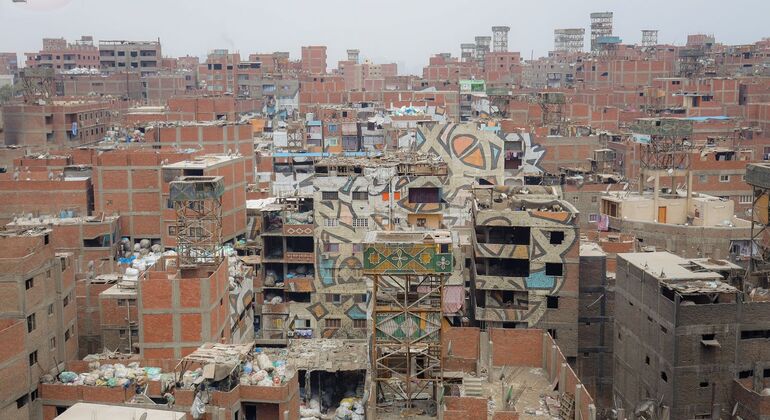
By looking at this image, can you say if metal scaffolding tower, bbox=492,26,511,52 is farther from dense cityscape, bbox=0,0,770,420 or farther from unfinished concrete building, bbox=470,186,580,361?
unfinished concrete building, bbox=470,186,580,361

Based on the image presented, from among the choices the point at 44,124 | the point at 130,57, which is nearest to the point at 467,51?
the point at 130,57

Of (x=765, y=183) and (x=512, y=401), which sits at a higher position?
(x=765, y=183)

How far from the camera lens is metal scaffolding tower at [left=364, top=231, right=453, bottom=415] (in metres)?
24.1

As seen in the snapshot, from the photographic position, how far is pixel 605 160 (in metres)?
62.3

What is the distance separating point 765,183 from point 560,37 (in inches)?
4259

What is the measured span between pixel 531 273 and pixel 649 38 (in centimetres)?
9881

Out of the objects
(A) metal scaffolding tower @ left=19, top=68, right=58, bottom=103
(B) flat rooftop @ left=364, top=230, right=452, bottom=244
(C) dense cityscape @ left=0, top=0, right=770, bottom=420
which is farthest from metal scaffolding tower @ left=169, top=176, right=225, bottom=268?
(A) metal scaffolding tower @ left=19, top=68, right=58, bottom=103

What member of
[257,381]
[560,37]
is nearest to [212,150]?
[257,381]

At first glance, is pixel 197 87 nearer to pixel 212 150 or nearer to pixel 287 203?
pixel 212 150

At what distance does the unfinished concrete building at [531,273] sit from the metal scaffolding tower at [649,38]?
315ft

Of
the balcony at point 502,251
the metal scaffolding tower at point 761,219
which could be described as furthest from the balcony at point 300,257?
the metal scaffolding tower at point 761,219

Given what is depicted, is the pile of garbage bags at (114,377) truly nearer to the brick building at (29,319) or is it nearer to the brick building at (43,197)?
the brick building at (29,319)

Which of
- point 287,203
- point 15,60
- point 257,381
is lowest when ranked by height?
point 257,381

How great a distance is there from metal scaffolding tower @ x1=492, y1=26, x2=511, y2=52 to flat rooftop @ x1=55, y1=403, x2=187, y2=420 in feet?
369
